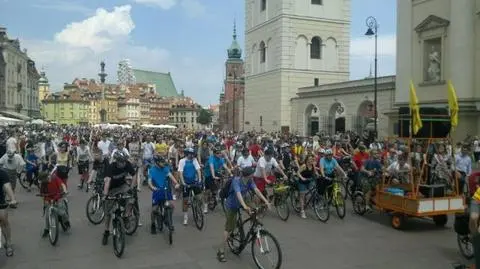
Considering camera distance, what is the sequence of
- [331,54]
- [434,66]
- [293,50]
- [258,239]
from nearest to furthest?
[258,239]
[434,66]
[293,50]
[331,54]

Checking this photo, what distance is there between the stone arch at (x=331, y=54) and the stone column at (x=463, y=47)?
31.8 metres

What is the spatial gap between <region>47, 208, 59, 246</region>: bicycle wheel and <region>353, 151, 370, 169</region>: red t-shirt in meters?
8.61

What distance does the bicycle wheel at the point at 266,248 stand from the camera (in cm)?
810

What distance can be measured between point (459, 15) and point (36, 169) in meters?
20.9

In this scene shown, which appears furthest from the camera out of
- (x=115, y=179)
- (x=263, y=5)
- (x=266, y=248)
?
(x=263, y=5)

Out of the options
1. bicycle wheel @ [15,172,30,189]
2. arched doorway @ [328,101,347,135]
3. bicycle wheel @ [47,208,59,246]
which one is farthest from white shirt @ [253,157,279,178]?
arched doorway @ [328,101,347,135]

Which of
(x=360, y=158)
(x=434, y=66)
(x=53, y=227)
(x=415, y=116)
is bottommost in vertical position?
(x=53, y=227)

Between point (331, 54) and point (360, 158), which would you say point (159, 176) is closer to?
point (360, 158)

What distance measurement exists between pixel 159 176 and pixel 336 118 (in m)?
38.0

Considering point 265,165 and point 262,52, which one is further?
point 262,52

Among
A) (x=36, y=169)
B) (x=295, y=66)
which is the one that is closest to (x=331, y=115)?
(x=295, y=66)

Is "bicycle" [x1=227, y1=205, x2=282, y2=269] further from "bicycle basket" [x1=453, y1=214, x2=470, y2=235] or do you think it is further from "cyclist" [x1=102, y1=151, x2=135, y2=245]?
"bicycle basket" [x1=453, y1=214, x2=470, y2=235]

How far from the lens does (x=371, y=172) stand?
1373 centimetres

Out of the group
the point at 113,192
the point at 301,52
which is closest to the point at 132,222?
the point at 113,192
